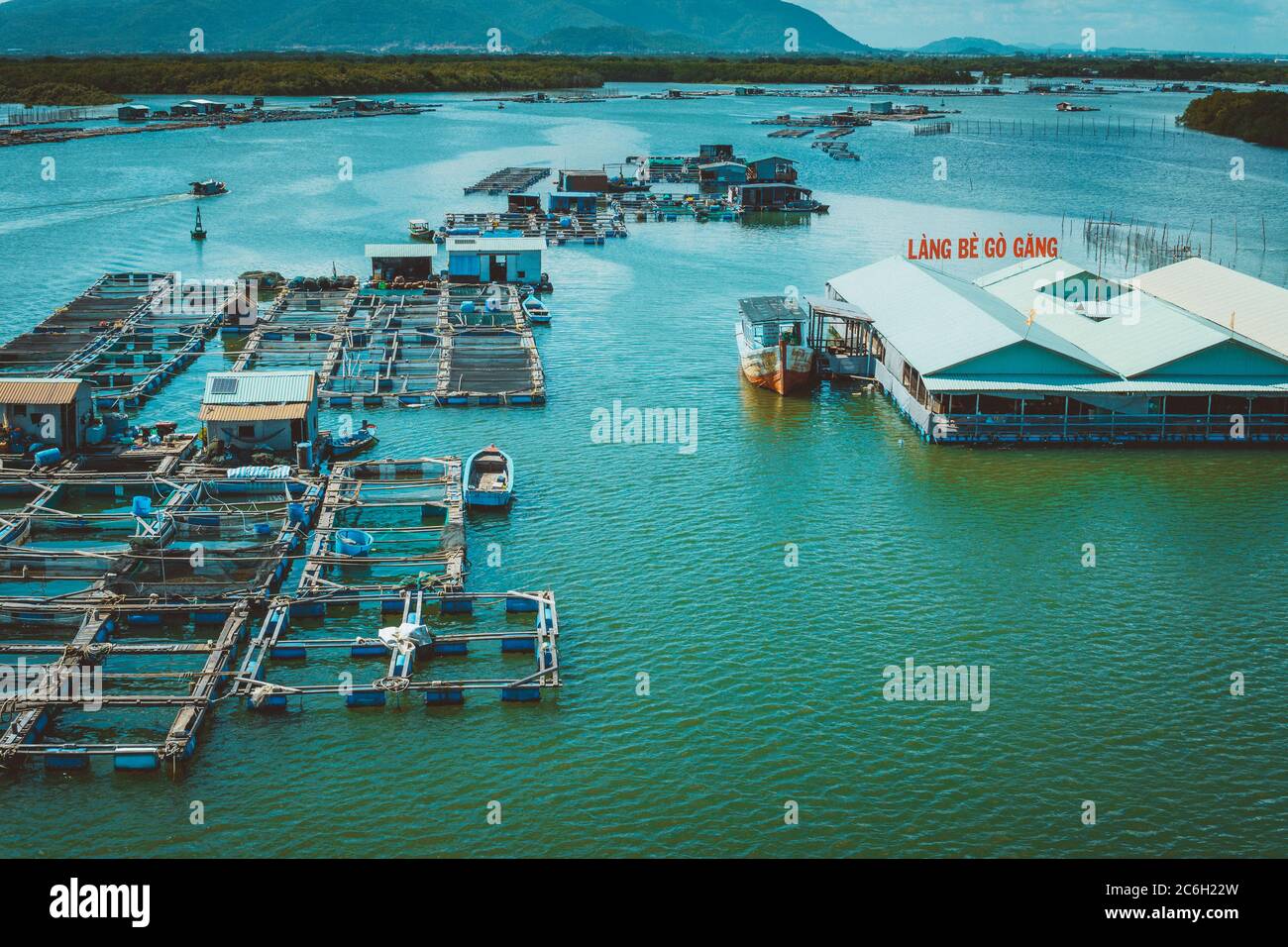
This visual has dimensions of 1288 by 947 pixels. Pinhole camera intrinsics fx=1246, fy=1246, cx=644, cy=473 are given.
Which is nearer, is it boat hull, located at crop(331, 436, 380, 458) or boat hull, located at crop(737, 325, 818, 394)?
boat hull, located at crop(331, 436, 380, 458)

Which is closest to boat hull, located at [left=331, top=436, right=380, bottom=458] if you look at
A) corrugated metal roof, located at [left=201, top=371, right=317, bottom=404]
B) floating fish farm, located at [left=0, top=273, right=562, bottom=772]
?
floating fish farm, located at [left=0, top=273, right=562, bottom=772]

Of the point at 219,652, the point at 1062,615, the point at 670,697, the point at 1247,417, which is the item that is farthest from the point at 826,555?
the point at 1247,417

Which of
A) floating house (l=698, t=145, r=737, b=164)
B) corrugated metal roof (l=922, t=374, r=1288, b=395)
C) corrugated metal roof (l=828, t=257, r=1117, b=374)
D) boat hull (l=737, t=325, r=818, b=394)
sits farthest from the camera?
floating house (l=698, t=145, r=737, b=164)

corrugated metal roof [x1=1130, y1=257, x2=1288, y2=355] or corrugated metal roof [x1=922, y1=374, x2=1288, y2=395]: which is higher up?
corrugated metal roof [x1=1130, y1=257, x2=1288, y2=355]

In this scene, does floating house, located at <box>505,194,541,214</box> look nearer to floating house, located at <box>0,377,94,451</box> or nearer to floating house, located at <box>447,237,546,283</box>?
floating house, located at <box>447,237,546,283</box>

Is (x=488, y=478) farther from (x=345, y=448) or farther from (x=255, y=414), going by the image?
(x=255, y=414)

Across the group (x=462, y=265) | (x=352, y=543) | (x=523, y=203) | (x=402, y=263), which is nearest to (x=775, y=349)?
(x=352, y=543)
